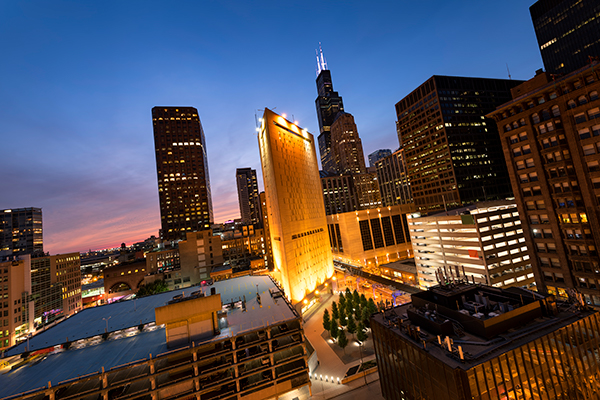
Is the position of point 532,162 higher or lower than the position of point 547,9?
lower

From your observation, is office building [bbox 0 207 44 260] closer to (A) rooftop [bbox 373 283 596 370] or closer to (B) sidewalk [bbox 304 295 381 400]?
(B) sidewalk [bbox 304 295 381 400]

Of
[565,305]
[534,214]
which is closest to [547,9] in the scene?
[534,214]

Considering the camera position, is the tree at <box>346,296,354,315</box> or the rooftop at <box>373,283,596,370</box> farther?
the tree at <box>346,296,354,315</box>

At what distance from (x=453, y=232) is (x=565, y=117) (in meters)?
37.1

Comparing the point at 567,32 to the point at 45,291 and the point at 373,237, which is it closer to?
the point at 373,237

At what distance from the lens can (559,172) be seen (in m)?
53.4

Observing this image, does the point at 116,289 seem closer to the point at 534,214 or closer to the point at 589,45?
the point at 534,214

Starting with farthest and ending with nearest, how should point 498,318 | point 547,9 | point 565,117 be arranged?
point 547,9 < point 565,117 < point 498,318

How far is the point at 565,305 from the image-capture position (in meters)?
26.8

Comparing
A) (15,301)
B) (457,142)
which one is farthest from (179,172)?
(457,142)

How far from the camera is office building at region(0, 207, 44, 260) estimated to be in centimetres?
13838

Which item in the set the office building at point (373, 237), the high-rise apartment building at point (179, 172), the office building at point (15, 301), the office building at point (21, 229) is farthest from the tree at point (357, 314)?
the office building at point (21, 229)

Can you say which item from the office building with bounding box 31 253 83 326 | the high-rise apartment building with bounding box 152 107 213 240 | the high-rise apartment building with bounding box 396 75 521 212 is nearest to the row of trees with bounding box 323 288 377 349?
the high-rise apartment building with bounding box 396 75 521 212

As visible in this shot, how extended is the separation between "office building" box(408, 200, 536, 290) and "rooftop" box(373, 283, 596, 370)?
36.9 meters
